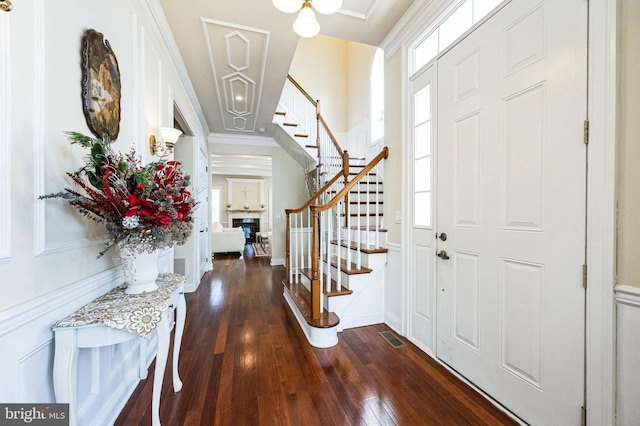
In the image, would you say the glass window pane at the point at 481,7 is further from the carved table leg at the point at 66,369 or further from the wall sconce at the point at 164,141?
the carved table leg at the point at 66,369

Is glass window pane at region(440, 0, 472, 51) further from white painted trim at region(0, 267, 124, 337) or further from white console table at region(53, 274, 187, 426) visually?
white painted trim at region(0, 267, 124, 337)

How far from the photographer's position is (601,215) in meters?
1.08

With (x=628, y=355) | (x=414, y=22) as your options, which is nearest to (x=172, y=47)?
(x=414, y=22)

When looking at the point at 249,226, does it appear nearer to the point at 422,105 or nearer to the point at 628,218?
the point at 422,105

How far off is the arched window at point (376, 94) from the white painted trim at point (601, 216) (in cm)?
382

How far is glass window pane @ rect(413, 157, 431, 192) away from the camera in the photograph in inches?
83.3

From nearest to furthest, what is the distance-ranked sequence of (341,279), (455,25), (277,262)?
(455,25) < (341,279) < (277,262)

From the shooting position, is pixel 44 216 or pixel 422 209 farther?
pixel 422 209

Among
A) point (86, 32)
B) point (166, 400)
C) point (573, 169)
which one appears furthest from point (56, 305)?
point (573, 169)

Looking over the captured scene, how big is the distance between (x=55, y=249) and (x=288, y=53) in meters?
2.65

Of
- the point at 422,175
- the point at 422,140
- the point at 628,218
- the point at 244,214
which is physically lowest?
the point at 244,214

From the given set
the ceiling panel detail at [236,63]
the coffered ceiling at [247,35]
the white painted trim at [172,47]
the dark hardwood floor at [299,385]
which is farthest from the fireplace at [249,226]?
the dark hardwood floor at [299,385]

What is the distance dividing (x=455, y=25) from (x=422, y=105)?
59 cm

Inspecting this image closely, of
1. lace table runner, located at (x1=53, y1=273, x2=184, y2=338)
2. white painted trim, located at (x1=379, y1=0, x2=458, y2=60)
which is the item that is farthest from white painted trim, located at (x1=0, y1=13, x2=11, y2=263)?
white painted trim, located at (x1=379, y1=0, x2=458, y2=60)
